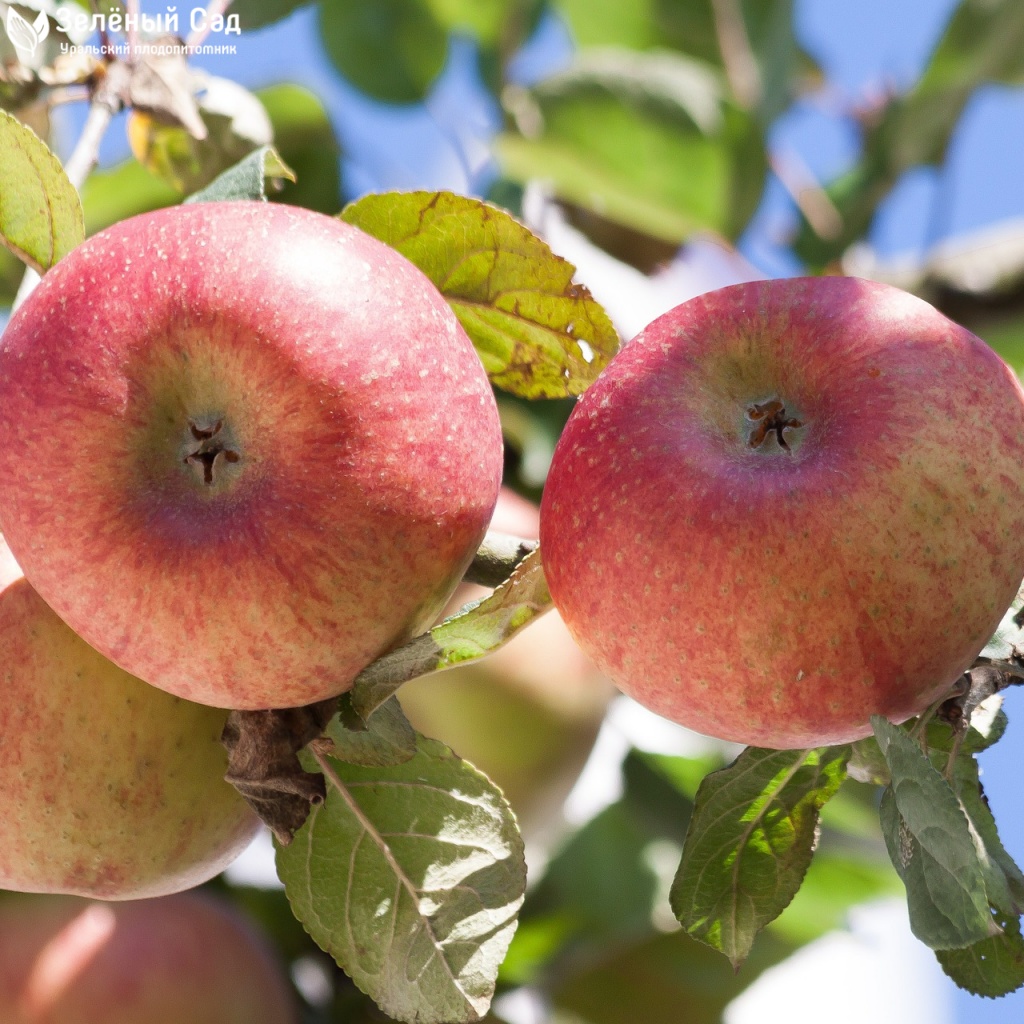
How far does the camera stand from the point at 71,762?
919mm

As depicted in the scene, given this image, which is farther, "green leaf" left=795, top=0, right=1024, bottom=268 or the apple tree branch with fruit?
"green leaf" left=795, top=0, right=1024, bottom=268

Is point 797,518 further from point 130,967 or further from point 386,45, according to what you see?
point 386,45

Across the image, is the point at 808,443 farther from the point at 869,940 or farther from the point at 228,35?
the point at 869,940

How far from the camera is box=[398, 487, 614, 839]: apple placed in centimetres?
159

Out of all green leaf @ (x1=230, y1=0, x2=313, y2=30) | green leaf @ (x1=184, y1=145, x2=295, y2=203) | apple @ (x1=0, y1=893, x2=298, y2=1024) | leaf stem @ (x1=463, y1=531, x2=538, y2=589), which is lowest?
apple @ (x1=0, y1=893, x2=298, y2=1024)

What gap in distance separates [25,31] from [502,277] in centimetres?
63

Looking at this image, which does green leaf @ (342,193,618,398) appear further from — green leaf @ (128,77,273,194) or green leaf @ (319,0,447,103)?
green leaf @ (319,0,447,103)

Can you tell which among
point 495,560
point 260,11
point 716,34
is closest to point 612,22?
point 716,34

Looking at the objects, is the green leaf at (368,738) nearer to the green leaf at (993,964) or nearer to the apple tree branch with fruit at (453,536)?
the apple tree branch with fruit at (453,536)

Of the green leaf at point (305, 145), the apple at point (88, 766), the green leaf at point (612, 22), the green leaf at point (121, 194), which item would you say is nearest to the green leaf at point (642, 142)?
the green leaf at point (305, 145)

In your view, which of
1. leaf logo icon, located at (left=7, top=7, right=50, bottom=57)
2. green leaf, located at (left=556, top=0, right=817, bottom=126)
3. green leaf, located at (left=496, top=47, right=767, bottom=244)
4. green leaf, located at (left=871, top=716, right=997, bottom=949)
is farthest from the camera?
green leaf, located at (left=556, top=0, right=817, bottom=126)

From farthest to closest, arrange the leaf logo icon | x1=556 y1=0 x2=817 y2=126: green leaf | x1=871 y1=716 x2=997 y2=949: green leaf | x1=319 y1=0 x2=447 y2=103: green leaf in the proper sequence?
x1=319 y1=0 x2=447 y2=103: green leaf < x1=556 y1=0 x2=817 y2=126: green leaf < the leaf logo icon < x1=871 y1=716 x2=997 y2=949: green leaf

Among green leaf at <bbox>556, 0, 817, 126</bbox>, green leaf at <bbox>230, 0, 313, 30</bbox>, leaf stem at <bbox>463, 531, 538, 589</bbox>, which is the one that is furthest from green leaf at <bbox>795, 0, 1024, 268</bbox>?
leaf stem at <bbox>463, 531, 538, 589</bbox>

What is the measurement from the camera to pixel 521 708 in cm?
162
